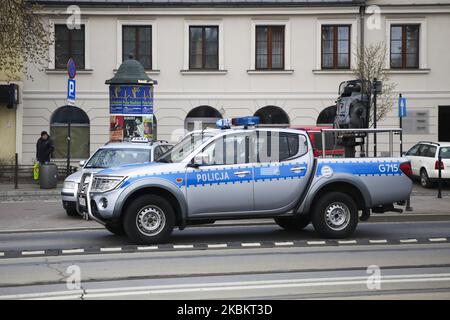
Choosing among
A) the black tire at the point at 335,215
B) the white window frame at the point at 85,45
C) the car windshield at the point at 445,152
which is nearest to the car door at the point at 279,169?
the black tire at the point at 335,215

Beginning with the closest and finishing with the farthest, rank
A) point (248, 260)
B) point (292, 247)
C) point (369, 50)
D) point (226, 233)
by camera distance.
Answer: point (248, 260) → point (292, 247) → point (226, 233) → point (369, 50)

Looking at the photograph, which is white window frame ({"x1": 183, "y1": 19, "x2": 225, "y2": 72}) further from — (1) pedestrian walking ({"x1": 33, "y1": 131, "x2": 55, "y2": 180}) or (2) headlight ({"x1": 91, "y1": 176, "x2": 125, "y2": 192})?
(2) headlight ({"x1": 91, "y1": 176, "x2": 125, "y2": 192})

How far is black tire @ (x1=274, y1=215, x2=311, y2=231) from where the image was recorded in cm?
1316

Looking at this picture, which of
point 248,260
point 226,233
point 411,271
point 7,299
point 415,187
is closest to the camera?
point 7,299

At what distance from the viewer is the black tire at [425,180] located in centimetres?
2436

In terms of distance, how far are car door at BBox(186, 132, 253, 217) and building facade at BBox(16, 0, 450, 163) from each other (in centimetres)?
1840

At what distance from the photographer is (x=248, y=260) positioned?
1009cm

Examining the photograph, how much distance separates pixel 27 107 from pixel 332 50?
13261mm

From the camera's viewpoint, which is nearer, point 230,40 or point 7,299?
point 7,299

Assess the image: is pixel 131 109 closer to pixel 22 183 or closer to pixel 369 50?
pixel 22 183

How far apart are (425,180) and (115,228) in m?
14.9

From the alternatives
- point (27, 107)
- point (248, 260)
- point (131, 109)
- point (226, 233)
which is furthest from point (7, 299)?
point (27, 107)

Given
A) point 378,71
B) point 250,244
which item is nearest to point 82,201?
point 250,244

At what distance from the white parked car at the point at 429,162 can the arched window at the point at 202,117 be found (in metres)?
8.70
